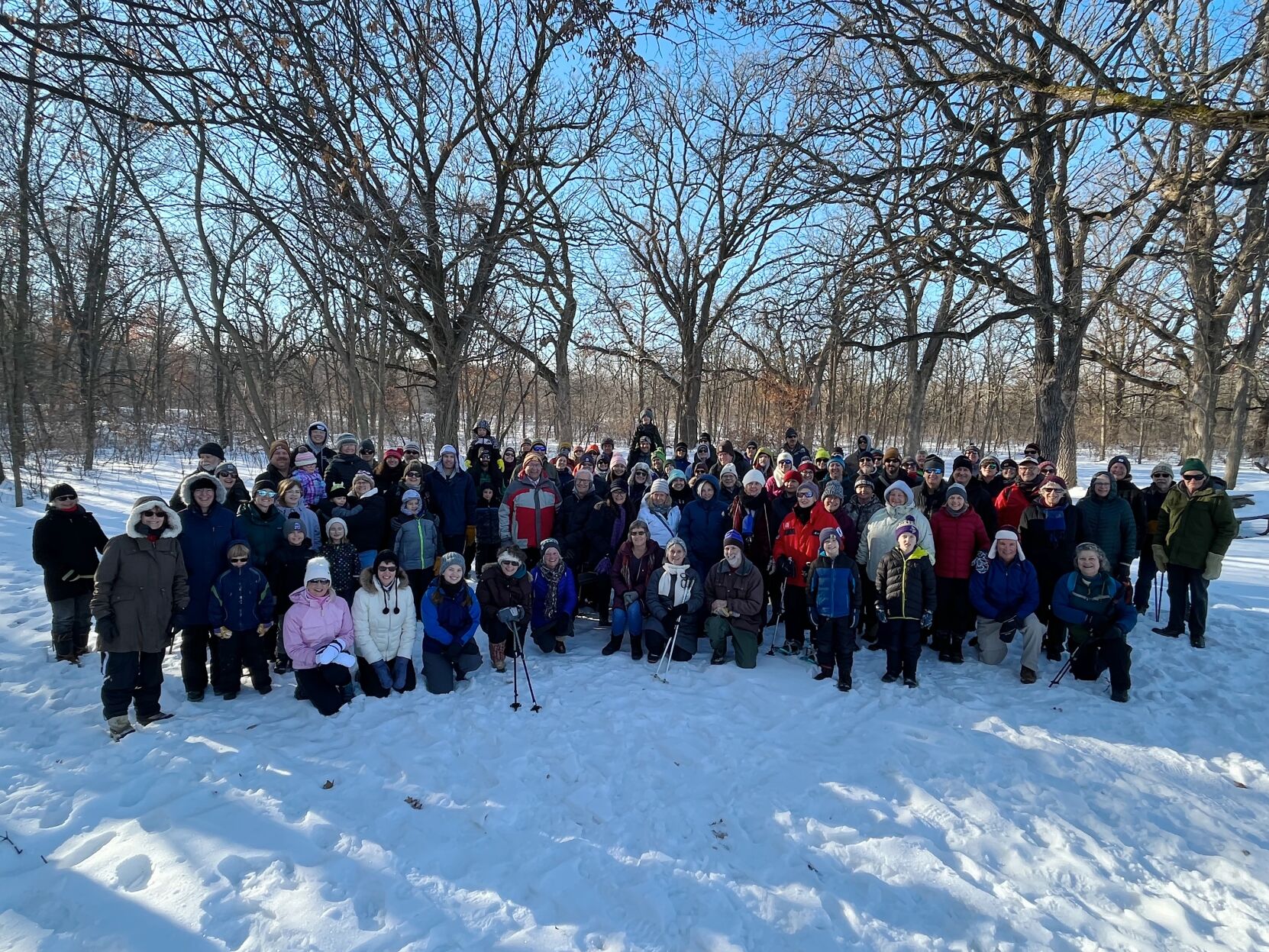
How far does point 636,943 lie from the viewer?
9.77 ft

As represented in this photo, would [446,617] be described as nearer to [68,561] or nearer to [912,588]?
[68,561]

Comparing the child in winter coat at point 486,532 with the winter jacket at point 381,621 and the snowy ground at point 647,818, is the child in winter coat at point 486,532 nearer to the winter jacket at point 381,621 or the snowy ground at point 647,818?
the winter jacket at point 381,621

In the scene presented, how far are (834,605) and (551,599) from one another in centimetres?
283

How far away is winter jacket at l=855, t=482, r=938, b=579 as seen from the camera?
20.0ft

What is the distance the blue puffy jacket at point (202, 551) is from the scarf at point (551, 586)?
2843mm

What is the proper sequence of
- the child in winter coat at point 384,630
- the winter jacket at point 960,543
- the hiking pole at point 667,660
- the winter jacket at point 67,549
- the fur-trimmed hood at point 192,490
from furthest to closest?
the winter jacket at point 960,543
the hiking pole at point 667,660
the child in winter coat at point 384,630
the winter jacket at point 67,549
the fur-trimmed hood at point 192,490

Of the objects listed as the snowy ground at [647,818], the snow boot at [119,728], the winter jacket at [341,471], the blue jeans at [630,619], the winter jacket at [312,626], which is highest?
the winter jacket at [341,471]

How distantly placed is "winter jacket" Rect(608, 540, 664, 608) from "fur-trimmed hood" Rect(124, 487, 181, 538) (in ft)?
12.9

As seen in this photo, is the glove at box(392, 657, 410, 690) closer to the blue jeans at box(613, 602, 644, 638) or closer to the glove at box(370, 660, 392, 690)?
the glove at box(370, 660, 392, 690)

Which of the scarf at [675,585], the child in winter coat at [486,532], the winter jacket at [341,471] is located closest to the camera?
the scarf at [675,585]

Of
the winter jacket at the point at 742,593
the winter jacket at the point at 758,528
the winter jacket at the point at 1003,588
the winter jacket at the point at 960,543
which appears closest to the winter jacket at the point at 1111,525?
the winter jacket at the point at 1003,588

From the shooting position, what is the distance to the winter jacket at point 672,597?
20.6ft

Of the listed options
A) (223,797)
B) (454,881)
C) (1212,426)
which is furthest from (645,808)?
(1212,426)

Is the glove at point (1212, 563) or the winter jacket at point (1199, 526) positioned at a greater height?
the winter jacket at point (1199, 526)
